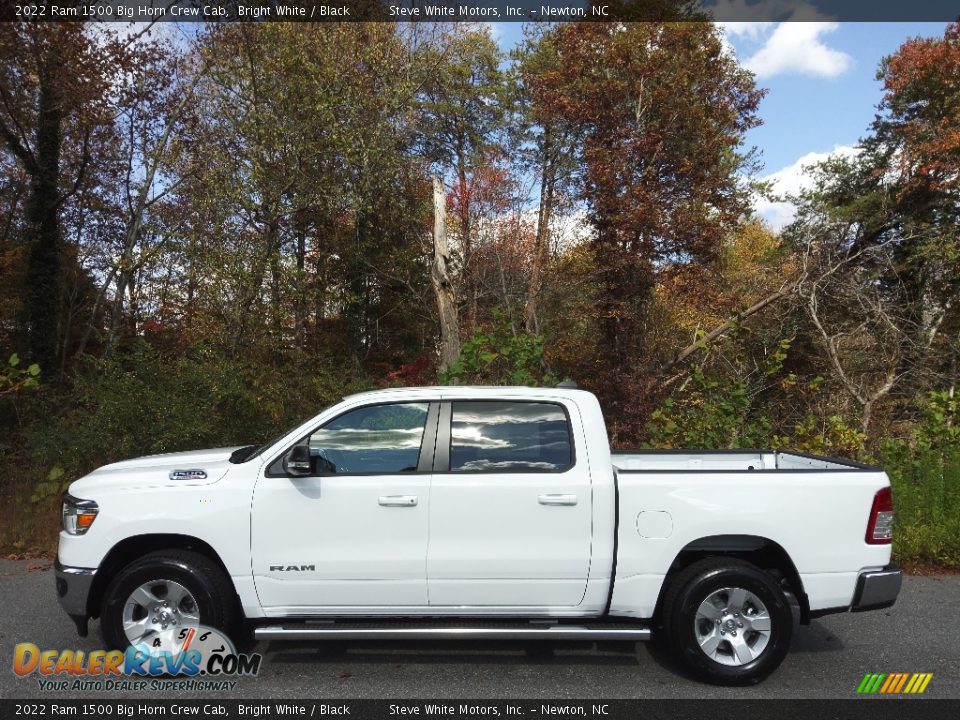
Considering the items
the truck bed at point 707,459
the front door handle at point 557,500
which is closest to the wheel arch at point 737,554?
the front door handle at point 557,500

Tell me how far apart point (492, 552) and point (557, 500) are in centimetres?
50

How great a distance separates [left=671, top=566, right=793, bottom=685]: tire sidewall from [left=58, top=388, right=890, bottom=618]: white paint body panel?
196 millimetres

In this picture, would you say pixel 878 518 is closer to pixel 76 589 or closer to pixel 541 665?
pixel 541 665

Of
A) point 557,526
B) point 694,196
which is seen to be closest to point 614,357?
point 694,196

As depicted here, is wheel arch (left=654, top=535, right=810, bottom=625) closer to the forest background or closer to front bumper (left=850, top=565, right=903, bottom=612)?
front bumper (left=850, top=565, right=903, bottom=612)

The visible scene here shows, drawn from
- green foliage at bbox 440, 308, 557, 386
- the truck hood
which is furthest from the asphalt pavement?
green foliage at bbox 440, 308, 557, 386

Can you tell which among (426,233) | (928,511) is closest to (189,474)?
(928,511)

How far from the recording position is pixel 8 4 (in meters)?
14.5

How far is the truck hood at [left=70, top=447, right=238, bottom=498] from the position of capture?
4656mm

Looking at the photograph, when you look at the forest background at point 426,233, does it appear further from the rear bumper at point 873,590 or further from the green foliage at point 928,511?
the rear bumper at point 873,590

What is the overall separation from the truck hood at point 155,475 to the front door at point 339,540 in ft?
1.27

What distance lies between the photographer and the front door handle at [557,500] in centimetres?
448

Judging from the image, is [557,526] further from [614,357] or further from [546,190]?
[546,190]
